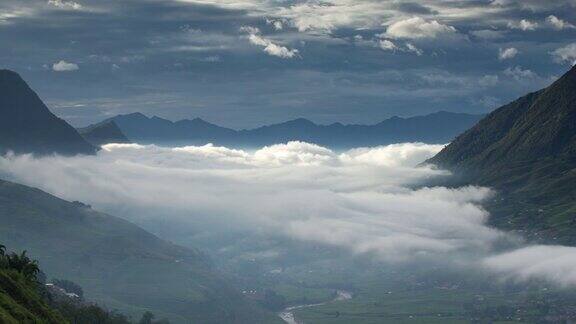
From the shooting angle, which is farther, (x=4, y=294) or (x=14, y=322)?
(x=4, y=294)

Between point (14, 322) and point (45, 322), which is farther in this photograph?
point (45, 322)

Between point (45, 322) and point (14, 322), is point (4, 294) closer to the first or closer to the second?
point (45, 322)

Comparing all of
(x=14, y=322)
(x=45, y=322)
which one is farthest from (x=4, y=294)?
(x=14, y=322)
